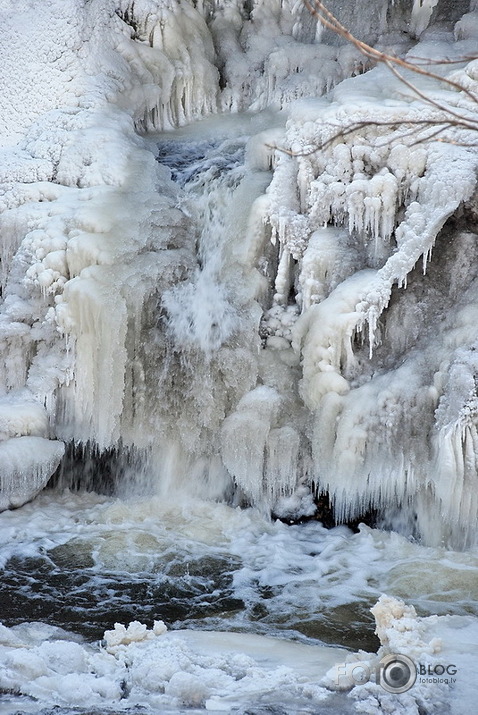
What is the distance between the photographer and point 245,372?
26.4ft

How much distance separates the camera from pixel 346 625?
571cm

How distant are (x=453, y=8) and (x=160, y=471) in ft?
23.4

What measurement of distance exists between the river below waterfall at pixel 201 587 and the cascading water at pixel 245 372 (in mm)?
30

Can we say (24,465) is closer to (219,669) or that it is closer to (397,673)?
(219,669)

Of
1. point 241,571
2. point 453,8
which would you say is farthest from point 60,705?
point 453,8

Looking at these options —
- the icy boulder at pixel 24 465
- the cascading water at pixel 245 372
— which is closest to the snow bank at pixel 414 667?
the cascading water at pixel 245 372

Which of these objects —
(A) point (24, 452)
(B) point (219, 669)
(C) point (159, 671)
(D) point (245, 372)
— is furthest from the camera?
(D) point (245, 372)

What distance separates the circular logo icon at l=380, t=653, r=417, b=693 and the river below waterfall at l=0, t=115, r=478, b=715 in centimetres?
22

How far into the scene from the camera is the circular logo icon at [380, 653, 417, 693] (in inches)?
151

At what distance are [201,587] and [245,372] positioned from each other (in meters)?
2.31

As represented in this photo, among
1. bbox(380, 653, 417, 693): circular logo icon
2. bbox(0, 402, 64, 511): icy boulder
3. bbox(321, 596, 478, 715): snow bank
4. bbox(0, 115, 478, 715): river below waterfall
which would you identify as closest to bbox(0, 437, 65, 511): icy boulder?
bbox(0, 402, 64, 511): icy boulder

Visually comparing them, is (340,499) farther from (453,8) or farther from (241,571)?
(453,8)

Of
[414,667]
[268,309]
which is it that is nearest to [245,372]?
[268,309]

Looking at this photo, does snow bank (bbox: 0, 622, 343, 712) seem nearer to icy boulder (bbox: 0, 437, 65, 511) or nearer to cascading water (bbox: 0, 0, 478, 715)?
cascading water (bbox: 0, 0, 478, 715)
